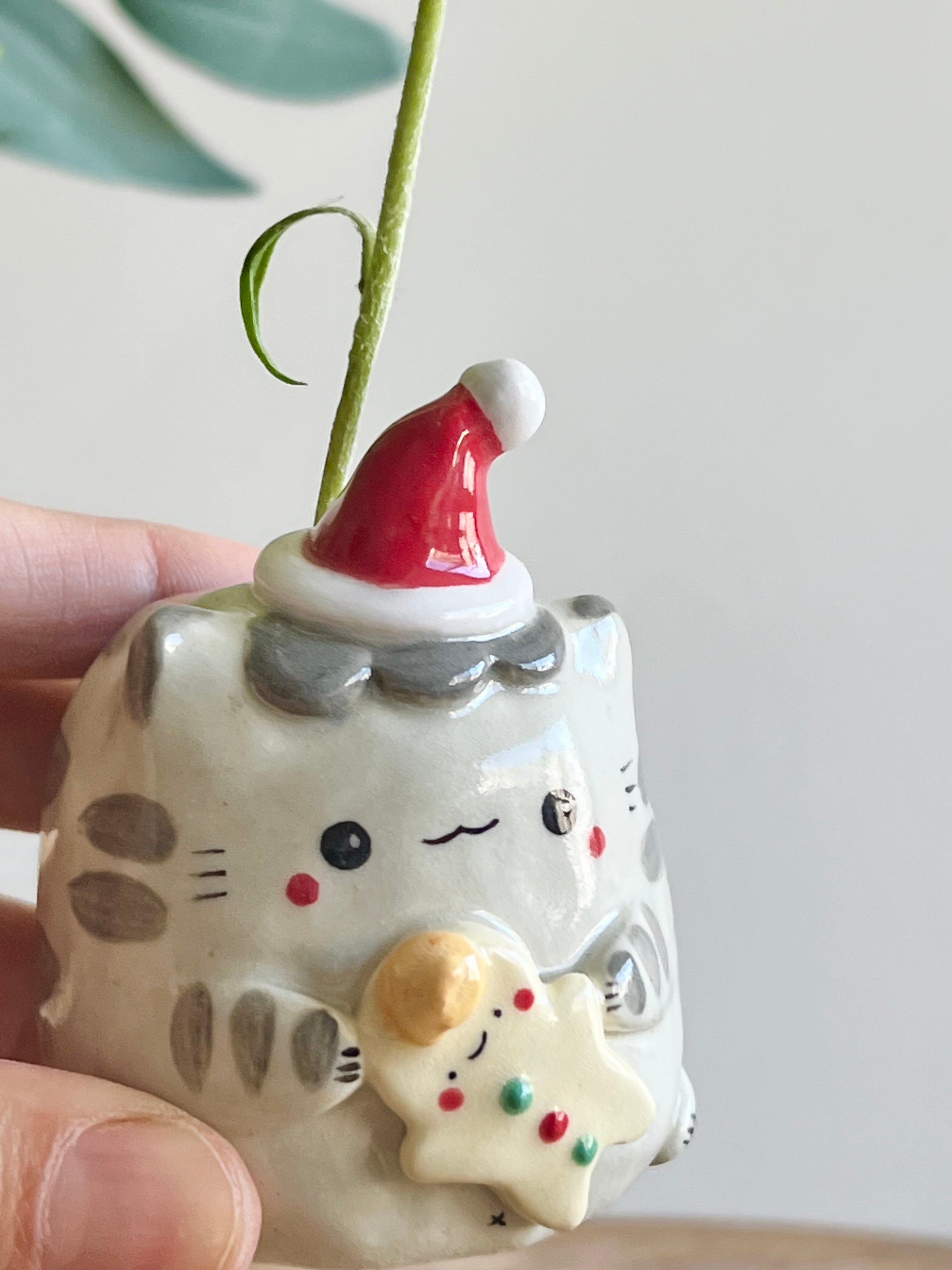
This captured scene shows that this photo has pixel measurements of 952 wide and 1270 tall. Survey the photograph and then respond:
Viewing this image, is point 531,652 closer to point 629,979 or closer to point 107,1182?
point 629,979

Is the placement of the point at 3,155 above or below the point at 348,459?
above

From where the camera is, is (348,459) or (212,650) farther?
(348,459)

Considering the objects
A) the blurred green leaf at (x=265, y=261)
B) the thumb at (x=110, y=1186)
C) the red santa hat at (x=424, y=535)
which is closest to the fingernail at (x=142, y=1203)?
the thumb at (x=110, y=1186)

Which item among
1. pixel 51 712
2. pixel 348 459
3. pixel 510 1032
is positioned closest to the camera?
pixel 510 1032

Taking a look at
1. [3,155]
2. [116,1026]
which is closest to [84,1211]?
[116,1026]

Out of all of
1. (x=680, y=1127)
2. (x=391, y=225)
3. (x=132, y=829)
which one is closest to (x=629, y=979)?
(x=680, y=1127)

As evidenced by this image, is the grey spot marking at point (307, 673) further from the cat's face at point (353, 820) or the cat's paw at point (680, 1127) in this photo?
the cat's paw at point (680, 1127)

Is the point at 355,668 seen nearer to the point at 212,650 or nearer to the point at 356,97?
the point at 212,650
